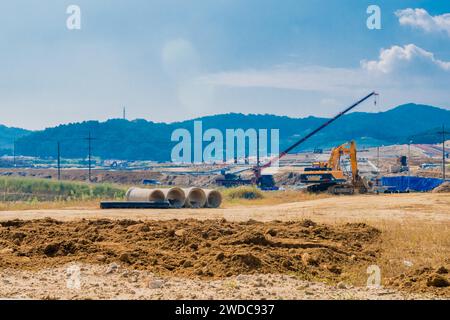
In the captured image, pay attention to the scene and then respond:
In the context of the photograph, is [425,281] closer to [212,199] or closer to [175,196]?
[175,196]

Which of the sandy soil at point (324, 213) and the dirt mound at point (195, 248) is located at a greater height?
the dirt mound at point (195, 248)

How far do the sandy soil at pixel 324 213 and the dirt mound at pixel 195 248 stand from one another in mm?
6830

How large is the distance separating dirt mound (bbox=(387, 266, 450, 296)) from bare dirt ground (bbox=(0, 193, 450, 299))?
0.6 inches

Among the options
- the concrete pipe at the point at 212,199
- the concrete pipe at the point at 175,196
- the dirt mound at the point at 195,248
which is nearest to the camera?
the dirt mound at the point at 195,248

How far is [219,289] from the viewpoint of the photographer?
34.1 ft

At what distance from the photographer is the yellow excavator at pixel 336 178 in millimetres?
46875

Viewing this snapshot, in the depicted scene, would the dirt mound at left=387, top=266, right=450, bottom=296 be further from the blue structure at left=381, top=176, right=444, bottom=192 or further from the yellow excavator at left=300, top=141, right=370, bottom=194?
the blue structure at left=381, top=176, right=444, bottom=192

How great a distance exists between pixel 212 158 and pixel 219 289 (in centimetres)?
16404

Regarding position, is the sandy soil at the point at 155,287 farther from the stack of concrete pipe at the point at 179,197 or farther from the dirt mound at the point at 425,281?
the stack of concrete pipe at the point at 179,197

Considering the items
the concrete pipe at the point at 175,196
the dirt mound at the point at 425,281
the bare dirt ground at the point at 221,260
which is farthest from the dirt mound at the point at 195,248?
the concrete pipe at the point at 175,196

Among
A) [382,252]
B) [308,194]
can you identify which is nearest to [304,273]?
[382,252]

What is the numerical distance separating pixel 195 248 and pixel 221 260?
1.97 m

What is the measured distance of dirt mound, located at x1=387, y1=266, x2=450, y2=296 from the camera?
34.1 feet

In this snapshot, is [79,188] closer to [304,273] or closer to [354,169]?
[354,169]
